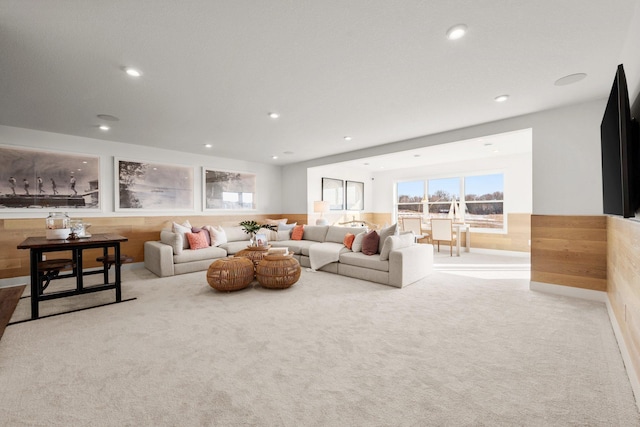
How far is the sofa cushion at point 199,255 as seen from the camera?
15.6 ft

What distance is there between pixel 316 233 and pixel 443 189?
4437 millimetres

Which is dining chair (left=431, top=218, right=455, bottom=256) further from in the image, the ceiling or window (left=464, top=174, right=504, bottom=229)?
the ceiling

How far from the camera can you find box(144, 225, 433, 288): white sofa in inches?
158

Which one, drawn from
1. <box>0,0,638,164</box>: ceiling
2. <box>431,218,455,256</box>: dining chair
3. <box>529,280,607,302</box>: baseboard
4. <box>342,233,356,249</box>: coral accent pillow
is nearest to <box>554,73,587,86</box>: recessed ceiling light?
<box>0,0,638,164</box>: ceiling

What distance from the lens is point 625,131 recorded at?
151 centimetres

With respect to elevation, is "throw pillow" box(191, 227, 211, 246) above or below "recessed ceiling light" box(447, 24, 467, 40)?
below

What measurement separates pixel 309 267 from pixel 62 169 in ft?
15.2

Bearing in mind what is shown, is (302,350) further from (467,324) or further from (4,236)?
(4,236)

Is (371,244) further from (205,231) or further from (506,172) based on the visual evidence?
(506,172)

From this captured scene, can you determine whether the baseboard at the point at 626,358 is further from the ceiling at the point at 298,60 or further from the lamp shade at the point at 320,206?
the lamp shade at the point at 320,206

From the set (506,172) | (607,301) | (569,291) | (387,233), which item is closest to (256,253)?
(387,233)

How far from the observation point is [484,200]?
724cm

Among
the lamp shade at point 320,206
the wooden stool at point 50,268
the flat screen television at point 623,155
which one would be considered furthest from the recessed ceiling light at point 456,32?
the lamp shade at point 320,206

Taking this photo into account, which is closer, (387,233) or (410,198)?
(387,233)
